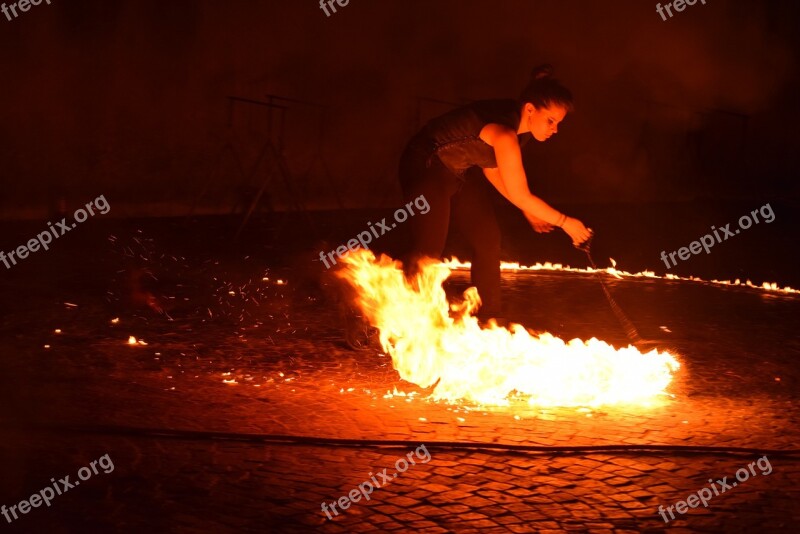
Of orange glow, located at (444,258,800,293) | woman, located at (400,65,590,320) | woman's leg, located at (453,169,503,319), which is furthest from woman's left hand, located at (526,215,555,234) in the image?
orange glow, located at (444,258,800,293)

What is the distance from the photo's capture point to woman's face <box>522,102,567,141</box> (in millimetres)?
6660

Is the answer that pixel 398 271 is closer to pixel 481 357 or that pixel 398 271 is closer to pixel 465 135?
pixel 465 135

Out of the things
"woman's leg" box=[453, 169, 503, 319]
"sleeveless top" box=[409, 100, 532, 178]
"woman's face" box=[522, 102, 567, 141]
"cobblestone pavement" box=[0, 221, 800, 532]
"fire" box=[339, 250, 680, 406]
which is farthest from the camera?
"woman's leg" box=[453, 169, 503, 319]

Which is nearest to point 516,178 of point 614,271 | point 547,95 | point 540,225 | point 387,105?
point 547,95

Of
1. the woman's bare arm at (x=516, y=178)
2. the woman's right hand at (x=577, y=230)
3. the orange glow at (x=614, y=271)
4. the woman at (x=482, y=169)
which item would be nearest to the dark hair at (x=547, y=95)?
the woman at (x=482, y=169)

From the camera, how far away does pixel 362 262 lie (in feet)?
23.1

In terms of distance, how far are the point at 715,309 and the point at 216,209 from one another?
791 cm

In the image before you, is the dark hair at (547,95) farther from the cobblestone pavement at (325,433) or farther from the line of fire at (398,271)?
the cobblestone pavement at (325,433)

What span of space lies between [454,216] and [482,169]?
1.29 ft

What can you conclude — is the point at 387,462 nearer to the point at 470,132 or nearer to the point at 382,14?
the point at 470,132

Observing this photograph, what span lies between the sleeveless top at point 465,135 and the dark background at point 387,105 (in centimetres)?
563

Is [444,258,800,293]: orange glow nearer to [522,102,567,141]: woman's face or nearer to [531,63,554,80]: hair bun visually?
[531,63,554,80]: hair bun

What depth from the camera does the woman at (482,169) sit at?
262 inches

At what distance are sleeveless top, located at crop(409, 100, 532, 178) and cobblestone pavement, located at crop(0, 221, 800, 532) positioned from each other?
140 cm
